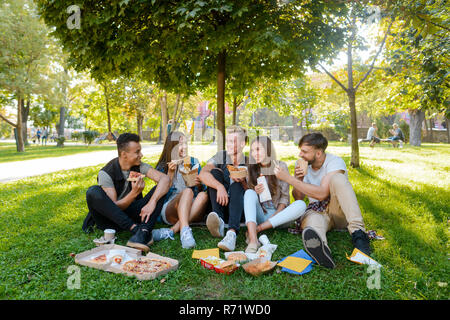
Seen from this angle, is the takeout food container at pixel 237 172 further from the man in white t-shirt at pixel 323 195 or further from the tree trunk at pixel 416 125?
the tree trunk at pixel 416 125

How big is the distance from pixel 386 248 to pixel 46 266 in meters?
3.62

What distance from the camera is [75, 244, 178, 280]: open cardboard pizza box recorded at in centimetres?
280

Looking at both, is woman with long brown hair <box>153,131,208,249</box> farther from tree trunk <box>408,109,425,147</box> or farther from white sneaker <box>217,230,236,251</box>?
tree trunk <box>408,109,425,147</box>

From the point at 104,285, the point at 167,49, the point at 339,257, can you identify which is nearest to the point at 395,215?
the point at 339,257

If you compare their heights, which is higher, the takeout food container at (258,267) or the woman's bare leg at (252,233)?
the woman's bare leg at (252,233)

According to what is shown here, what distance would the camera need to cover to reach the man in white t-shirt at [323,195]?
330cm

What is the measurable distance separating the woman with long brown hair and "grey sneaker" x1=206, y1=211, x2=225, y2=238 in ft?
0.92

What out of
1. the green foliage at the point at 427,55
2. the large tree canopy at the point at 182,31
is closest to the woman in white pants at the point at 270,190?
the large tree canopy at the point at 182,31

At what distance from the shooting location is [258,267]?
2.84 m

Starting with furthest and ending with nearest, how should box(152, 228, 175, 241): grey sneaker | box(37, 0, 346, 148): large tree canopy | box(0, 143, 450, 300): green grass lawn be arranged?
box(37, 0, 346, 148): large tree canopy < box(152, 228, 175, 241): grey sneaker < box(0, 143, 450, 300): green grass lawn

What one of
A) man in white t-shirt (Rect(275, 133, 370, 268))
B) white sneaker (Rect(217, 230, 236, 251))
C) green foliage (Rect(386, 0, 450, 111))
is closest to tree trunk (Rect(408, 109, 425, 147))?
green foliage (Rect(386, 0, 450, 111))

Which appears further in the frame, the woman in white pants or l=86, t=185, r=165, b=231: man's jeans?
the woman in white pants

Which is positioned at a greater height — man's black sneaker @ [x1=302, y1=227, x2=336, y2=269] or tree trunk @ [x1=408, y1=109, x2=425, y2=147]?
tree trunk @ [x1=408, y1=109, x2=425, y2=147]
